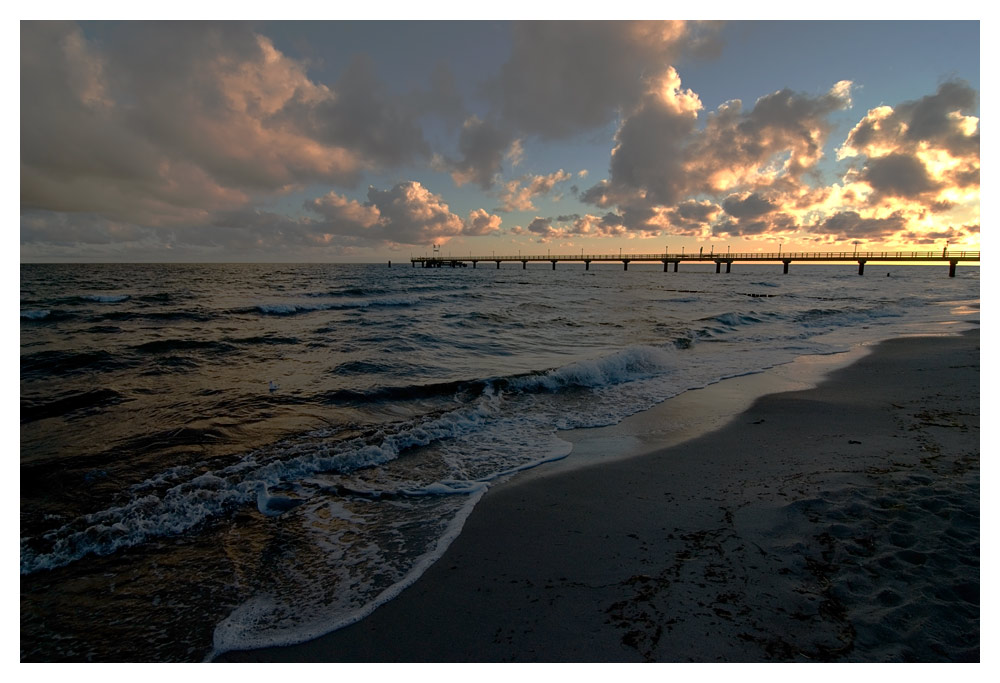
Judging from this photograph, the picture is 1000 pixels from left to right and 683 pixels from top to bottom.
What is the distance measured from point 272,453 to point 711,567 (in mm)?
5910

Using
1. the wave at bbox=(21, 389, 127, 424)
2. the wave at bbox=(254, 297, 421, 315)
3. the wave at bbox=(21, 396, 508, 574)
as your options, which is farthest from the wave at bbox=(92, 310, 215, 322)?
the wave at bbox=(21, 396, 508, 574)

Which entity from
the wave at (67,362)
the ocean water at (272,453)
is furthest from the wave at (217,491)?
the wave at (67,362)

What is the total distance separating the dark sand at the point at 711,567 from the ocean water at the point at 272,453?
553mm

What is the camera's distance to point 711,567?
3.59m

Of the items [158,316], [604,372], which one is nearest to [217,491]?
[604,372]

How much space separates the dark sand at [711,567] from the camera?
9.50 ft

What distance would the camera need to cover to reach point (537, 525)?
179 inches

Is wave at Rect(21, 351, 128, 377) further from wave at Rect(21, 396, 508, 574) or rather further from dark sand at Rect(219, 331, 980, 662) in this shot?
dark sand at Rect(219, 331, 980, 662)

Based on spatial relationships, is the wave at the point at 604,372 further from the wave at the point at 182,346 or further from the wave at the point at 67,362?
the wave at the point at 67,362

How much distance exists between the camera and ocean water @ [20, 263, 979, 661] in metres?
3.55

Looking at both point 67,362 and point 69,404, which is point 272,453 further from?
point 67,362

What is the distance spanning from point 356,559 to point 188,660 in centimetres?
136

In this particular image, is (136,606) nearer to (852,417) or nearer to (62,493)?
(62,493)

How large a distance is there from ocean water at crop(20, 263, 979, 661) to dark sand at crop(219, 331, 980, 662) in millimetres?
553
